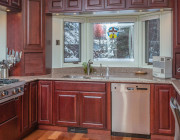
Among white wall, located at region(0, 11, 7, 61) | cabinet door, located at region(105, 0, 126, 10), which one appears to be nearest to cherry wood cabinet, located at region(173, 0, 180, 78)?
cabinet door, located at region(105, 0, 126, 10)

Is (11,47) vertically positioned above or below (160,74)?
above

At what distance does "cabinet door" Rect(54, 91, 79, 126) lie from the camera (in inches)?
146

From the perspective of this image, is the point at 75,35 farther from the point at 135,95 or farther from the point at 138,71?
the point at 135,95

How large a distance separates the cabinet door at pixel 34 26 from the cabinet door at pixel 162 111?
2097 millimetres

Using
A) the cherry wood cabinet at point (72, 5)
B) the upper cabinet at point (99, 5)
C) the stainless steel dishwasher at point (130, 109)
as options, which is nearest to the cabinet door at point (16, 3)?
the upper cabinet at point (99, 5)

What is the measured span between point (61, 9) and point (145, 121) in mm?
2313

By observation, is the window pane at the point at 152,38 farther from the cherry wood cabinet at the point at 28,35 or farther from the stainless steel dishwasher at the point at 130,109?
the cherry wood cabinet at the point at 28,35

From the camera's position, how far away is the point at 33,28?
13.0ft

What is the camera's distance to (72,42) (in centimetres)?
464

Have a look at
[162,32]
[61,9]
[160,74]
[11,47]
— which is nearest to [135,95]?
[160,74]

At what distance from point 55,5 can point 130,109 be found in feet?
7.12

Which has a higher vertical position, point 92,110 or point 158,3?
point 158,3

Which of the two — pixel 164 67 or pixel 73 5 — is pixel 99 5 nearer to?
pixel 73 5

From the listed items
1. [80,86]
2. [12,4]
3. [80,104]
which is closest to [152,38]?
[80,86]
